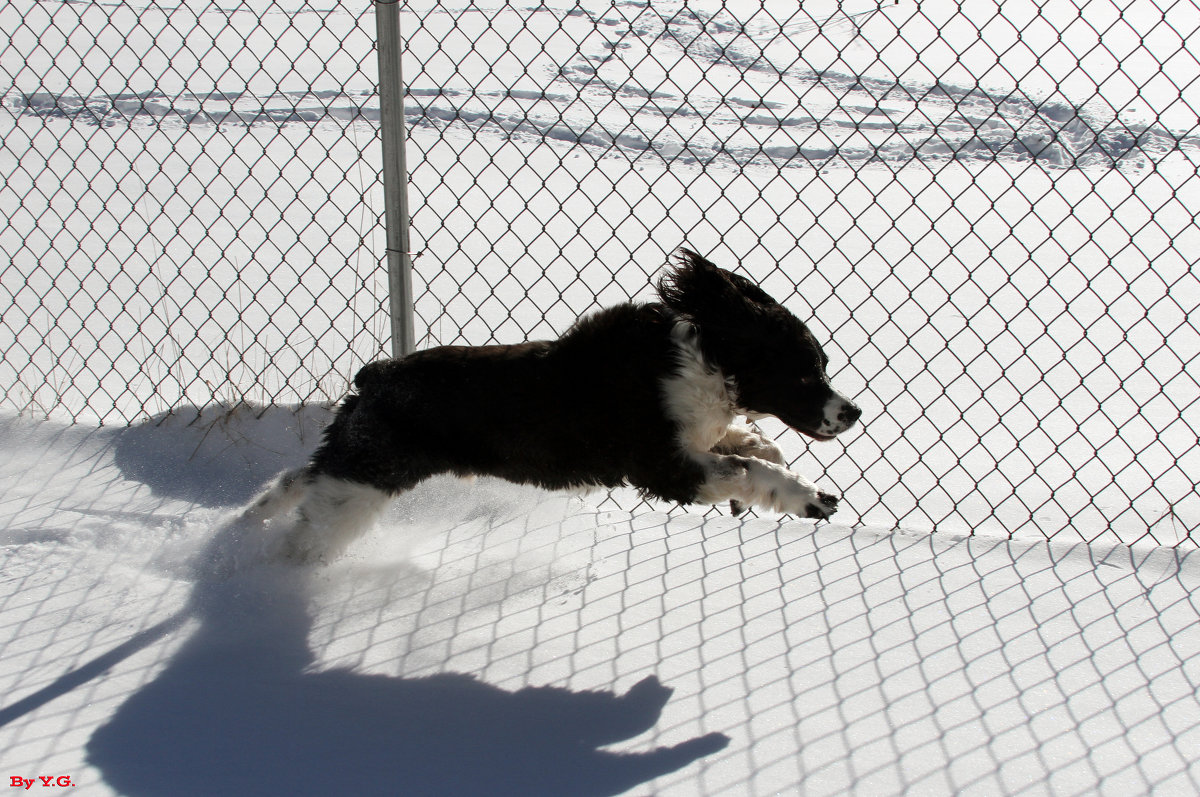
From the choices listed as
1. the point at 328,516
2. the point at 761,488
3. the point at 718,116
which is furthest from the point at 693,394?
the point at 718,116

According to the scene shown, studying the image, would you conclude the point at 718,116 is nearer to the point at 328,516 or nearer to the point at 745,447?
the point at 745,447

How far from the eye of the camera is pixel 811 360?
3.08 m

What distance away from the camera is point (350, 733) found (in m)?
2.26

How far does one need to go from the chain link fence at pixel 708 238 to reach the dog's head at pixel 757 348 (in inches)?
23.4

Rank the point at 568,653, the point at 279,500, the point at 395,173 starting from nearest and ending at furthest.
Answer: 1. the point at 568,653
2. the point at 279,500
3. the point at 395,173

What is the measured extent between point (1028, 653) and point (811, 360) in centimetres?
110

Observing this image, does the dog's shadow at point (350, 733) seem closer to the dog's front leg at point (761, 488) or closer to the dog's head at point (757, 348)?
the dog's front leg at point (761, 488)

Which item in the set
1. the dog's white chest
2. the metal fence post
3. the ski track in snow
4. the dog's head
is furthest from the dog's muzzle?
the ski track in snow

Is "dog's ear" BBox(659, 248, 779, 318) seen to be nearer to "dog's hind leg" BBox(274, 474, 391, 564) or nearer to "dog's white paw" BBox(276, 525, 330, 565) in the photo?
"dog's hind leg" BBox(274, 474, 391, 564)

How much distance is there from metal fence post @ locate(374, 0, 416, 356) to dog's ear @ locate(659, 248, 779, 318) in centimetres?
110

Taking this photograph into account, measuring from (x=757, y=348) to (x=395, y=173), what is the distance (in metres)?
1.52

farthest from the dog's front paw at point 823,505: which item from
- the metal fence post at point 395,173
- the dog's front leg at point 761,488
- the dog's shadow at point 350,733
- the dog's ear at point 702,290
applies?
the metal fence post at point 395,173

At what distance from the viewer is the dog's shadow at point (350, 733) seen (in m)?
2.09

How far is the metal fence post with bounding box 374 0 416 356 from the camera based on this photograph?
11.0ft
